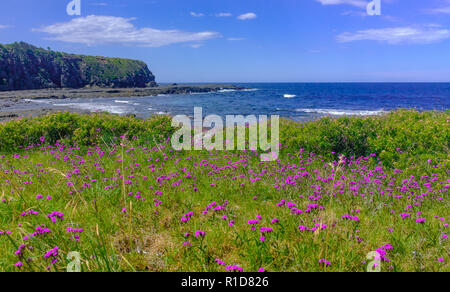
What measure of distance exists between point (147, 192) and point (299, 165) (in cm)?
400

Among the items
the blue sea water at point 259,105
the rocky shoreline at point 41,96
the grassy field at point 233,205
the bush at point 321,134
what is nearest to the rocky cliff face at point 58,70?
the rocky shoreline at point 41,96

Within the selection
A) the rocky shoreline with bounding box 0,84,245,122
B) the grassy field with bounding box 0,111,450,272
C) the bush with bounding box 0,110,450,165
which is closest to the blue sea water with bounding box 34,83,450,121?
the rocky shoreline with bounding box 0,84,245,122

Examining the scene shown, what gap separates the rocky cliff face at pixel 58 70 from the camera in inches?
3460

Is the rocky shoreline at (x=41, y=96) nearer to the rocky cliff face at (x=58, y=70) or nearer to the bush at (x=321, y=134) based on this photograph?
the bush at (x=321, y=134)

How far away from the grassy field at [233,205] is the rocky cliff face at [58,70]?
9861cm

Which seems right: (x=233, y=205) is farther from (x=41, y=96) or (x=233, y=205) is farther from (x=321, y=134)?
(x=41, y=96)

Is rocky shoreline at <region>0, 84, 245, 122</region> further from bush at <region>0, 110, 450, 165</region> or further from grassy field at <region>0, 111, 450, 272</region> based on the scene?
grassy field at <region>0, 111, 450, 272</region>

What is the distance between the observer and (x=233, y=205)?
16.5ft

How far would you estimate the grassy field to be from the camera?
3.36 metres

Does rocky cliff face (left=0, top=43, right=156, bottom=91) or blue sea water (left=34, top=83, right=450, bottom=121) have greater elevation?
rocky cliff face (left=0, top=43, right=156, bottom=91)

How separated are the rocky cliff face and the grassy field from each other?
9861cm

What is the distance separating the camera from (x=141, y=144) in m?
9.84

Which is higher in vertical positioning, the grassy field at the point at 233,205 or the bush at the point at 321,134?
the bush at the point at 321,134
